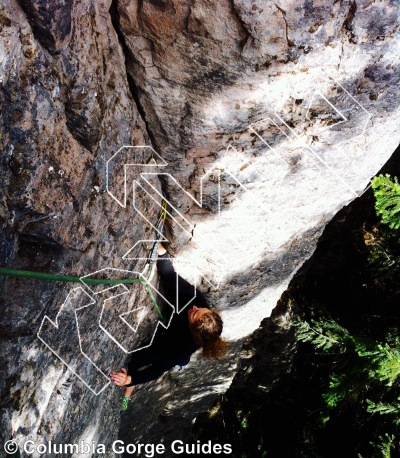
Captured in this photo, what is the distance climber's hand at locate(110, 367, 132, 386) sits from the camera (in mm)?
3447

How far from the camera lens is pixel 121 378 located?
140 inches

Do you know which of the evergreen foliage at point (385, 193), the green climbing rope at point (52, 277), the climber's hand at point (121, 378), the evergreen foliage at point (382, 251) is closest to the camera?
the green climbing rope at point (52, 277)

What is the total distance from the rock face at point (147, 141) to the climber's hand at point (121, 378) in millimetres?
178

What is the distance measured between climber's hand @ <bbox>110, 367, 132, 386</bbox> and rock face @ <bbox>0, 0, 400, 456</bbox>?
0.18 meters

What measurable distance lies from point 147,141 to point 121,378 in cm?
193

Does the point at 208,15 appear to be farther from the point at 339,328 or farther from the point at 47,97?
the point at 339,328

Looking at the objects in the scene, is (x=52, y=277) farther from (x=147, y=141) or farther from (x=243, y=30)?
(x=243, y=30)

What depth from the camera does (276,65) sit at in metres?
2.21

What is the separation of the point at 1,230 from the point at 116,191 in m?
0.78

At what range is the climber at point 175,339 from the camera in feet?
11.7

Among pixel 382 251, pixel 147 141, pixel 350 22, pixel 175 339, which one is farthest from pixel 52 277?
pixel 382 251

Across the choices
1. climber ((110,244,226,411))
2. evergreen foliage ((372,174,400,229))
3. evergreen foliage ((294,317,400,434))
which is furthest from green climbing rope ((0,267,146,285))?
evergreen foliage ((294,317,400,434))

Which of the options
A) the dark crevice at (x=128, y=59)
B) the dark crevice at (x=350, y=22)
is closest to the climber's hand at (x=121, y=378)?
the dark crevice at (x=128, y=59)

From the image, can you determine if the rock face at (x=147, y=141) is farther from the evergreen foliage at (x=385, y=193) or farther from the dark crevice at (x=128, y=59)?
the evergreen foliage at (x=385, y=193)
